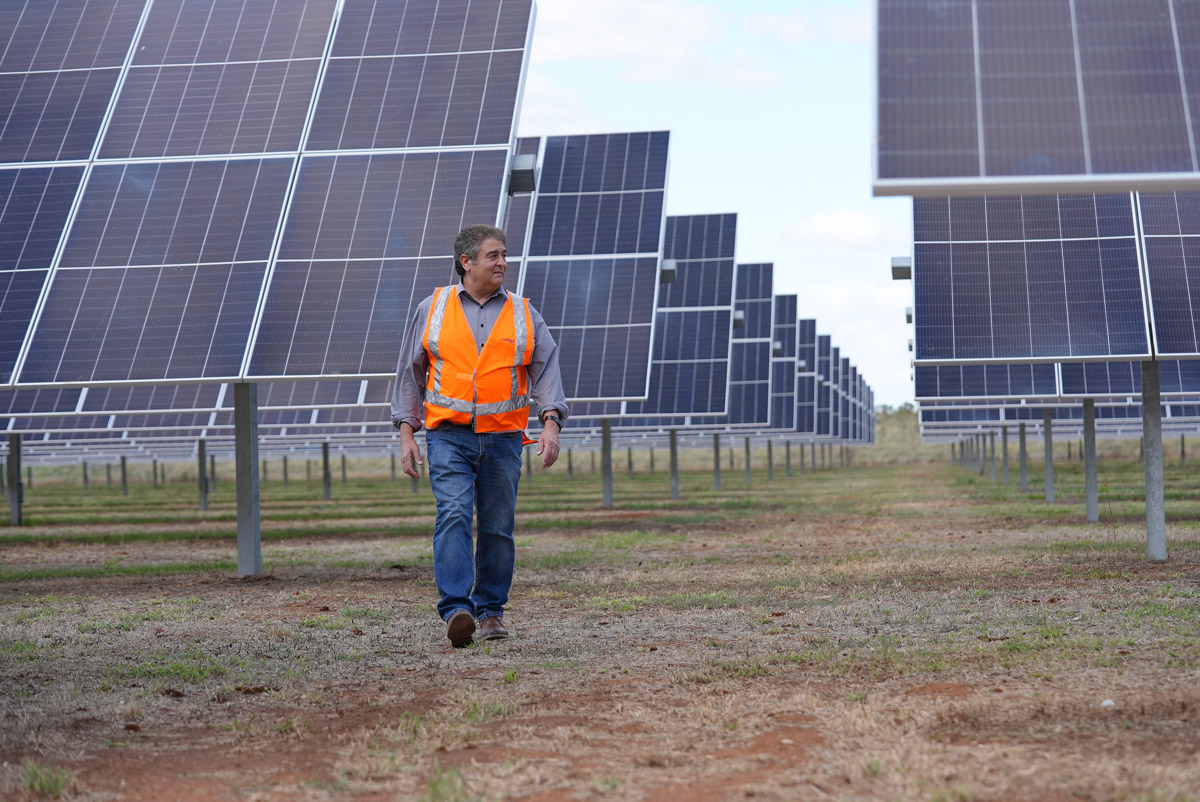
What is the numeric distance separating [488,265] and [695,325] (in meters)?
21.7

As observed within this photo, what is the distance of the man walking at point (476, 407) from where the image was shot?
7.95m

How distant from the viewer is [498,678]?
668cm

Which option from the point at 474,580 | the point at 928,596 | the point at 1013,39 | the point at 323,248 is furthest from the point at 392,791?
the point at 323,248

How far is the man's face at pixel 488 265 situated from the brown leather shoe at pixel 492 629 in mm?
2109

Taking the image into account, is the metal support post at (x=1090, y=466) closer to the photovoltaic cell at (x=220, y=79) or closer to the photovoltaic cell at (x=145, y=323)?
the photovoltaic cell at (x=220, y=79)

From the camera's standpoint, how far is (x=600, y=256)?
76.1 feet

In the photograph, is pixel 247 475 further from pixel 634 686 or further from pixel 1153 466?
pixel 1153 466

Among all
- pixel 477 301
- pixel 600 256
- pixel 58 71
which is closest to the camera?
pixel 477 301

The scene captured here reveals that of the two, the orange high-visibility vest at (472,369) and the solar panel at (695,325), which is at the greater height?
the solar panel at (695,325)

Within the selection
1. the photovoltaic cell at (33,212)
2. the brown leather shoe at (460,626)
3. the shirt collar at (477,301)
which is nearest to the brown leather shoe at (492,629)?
the brown leather shoe at (460,626)

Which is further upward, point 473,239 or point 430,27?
point 430,27

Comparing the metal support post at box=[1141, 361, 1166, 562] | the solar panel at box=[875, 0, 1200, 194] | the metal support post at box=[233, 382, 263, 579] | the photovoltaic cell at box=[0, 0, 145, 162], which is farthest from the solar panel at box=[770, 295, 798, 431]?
the solar panel at box=[875, 0, 1200, 194]

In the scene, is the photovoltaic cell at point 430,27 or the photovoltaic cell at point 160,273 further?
the photovoltaic cell at point 430,27

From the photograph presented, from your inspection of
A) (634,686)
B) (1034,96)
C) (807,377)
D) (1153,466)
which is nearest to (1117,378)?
(1153,466)
